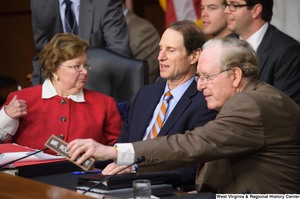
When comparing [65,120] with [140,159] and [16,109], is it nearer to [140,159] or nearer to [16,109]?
[16,109]

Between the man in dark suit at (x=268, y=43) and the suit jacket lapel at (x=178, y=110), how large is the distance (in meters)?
0.56

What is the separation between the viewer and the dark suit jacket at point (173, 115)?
14.9 ft

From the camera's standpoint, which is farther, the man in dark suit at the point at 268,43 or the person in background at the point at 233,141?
the man in dark suit at the point at 268,43

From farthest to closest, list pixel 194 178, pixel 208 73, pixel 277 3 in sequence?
pixel 277 3 → pixel 194 178 → pixel 208 73

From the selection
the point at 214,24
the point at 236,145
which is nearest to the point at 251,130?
the point at 236,145

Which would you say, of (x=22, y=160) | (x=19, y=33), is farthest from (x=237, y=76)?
(x=19, y=33)

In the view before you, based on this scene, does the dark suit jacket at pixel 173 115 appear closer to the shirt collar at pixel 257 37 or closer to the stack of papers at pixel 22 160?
the stack of papers at pixel 22 160

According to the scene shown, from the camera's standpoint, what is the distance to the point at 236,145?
3.64 meters

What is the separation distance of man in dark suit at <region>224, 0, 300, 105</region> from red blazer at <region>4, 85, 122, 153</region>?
37.8 inches

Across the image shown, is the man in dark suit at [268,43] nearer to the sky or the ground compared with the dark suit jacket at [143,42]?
nearer to the sky

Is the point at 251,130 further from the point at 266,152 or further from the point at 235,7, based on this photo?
the point at 235,7

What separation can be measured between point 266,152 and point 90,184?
0.79 meters

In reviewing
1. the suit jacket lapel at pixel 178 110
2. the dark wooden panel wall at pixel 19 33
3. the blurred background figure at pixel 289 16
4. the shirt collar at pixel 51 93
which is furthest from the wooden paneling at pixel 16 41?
the suit jacket lapel at pixel 178 110

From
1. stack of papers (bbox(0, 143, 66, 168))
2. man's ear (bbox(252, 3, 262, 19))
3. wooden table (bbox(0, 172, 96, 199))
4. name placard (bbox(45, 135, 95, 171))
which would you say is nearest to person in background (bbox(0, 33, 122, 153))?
stack of papers (bbox(0, 143, 66, 168))
